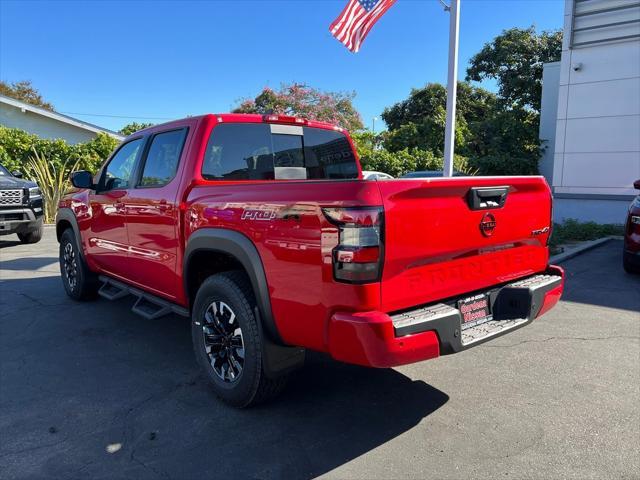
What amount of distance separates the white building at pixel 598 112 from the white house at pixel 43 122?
1813 centimetres

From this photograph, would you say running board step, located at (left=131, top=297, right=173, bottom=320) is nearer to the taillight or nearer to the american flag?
the taillight

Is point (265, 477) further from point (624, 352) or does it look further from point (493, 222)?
point (624, 352)

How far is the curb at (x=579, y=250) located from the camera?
8186mm

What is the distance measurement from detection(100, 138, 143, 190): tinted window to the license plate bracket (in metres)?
3.23

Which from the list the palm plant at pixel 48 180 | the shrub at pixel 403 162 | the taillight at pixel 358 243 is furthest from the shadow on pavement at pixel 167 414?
the shrub at pixel 403 162

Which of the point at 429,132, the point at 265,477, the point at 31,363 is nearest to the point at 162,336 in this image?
the point at 31,363

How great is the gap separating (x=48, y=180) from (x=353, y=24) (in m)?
10.4

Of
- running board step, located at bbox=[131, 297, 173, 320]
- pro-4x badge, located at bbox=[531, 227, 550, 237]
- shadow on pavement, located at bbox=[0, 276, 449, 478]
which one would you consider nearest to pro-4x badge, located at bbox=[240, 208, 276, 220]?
shadow on pavement, located at bbox=[0, 276, 449, 478]

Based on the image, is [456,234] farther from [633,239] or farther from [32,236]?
[32,236]

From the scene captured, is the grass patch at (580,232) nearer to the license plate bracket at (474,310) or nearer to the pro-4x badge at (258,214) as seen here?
the license plate bracket at (474,310)

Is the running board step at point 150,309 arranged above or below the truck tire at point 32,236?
above

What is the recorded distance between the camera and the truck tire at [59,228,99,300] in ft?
18.0

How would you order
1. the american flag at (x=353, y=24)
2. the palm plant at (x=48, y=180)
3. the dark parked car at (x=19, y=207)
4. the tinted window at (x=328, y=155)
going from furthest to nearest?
the palm plant at (x=48, y=180) < the dark parked car at (x=19, y=207) < the american flag at (x=353, y=24) < the tinted window at (x=328, y=155)

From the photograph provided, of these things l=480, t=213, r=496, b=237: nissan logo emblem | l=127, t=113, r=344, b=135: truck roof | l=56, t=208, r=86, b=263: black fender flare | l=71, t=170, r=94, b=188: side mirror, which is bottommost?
l=56, t=208, r=86, b=263: black fender flare
